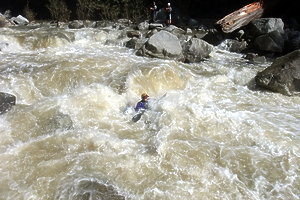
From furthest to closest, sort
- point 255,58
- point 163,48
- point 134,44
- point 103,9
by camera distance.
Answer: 1. point 103,9
2. point 134,44
3. point 255,58
4. point 163,48

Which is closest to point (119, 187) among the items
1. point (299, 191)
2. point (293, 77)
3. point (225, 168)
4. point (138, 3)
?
point (225, 168)

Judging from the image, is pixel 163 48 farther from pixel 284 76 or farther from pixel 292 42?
pixel 292 42

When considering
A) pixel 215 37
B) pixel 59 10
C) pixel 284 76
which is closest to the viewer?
pixel 284 76

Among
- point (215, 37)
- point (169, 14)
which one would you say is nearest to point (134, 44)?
point (215, 37)

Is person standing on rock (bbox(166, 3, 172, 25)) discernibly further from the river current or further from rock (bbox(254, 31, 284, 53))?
the river current

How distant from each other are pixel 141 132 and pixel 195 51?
5.13 m

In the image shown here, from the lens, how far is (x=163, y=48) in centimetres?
1059

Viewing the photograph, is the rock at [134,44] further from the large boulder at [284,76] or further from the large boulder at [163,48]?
the large boulder at [284,76]

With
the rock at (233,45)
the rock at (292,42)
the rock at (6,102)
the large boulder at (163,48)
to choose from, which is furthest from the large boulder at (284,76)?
the rock at (6,102)

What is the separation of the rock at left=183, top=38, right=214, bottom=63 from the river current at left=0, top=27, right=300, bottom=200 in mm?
359

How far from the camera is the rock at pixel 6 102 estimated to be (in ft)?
24.2

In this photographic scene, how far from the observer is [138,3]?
18.1 meters

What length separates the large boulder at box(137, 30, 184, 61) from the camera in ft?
34.8

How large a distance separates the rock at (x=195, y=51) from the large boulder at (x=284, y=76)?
262cm
